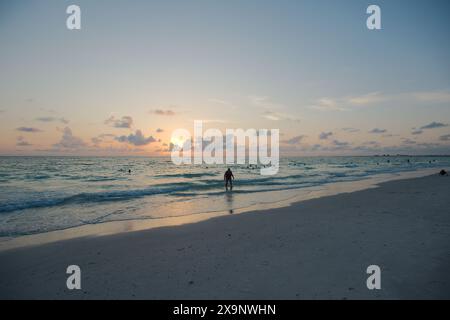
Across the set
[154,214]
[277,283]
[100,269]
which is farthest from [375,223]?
[154,214]

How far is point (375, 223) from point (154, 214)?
11.4 metres

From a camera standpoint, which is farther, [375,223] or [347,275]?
[375,223]

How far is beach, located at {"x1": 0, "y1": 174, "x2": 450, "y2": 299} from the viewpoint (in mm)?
5395

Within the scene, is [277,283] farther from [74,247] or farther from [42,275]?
[74,247]

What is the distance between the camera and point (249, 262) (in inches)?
267

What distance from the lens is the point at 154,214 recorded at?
50.1 ft

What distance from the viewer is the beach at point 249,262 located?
539 centimetres
